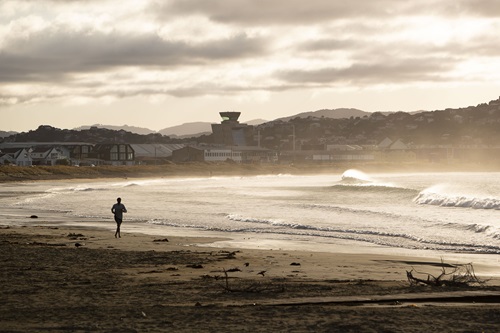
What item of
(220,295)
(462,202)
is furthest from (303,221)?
(220,295)

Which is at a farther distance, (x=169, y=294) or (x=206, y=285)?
(x=206, y=285)

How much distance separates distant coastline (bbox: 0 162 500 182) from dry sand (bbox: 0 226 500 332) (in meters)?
87.6

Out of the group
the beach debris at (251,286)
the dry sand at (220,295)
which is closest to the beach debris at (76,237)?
the dry sand at (220,295)

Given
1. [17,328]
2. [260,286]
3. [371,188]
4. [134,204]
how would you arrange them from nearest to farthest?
[17,328], [260,286], [134,204], [371,188]

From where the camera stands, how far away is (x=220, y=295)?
12.6 metres

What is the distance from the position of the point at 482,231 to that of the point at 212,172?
Answer: 122 meters

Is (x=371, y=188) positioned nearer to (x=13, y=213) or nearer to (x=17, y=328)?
(x=13, y=213)

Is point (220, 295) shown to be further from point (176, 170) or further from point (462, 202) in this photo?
point (176, 170)

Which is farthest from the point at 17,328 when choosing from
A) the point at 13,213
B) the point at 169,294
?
the point at 13,213

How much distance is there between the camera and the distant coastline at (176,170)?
367ft

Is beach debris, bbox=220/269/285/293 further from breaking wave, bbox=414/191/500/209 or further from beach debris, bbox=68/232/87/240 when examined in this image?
breaking wave, bbox=414/191/500/209

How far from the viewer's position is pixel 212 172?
498 feet

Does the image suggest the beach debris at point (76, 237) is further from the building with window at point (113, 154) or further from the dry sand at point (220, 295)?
the building with window at point (113, 154)

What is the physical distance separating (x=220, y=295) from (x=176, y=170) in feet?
449
